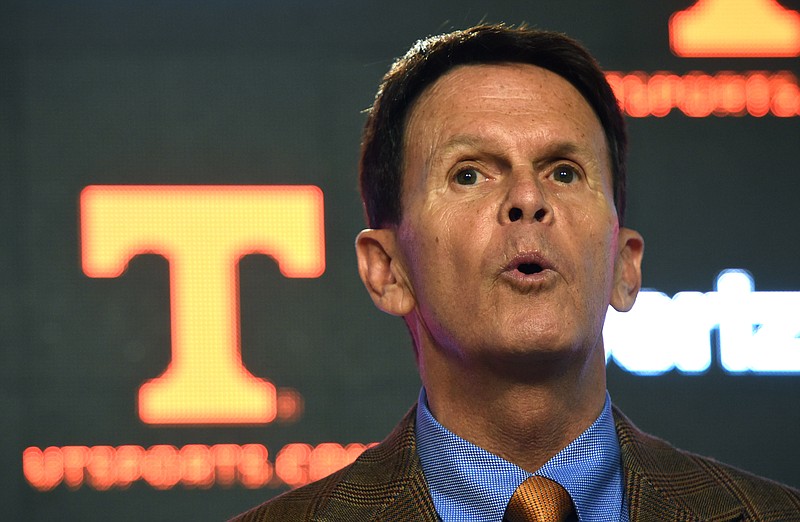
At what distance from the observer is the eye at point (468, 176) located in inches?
70.7

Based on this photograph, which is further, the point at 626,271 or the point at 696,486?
the point at 626,271

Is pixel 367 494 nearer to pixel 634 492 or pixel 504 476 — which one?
pixel 504 476

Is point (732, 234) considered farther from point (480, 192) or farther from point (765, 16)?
point (480, 192)

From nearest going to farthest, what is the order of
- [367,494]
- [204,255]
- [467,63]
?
[367,494] < [467,63] < [204,255]

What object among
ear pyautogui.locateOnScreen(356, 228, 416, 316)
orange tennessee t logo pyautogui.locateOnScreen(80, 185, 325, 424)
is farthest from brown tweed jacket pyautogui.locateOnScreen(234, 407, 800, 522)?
orange tennessee t logo pyautogui.locateOnScreen(80, 185, 325, 424)

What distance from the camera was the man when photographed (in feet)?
5.57

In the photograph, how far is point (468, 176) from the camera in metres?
1.80

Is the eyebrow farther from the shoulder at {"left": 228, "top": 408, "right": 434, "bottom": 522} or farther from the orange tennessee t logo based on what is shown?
the orange tennessee t logo

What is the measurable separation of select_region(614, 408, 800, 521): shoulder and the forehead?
0.46 m

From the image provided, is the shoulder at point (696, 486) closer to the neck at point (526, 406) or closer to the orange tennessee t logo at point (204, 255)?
the neck at point (526, 406)

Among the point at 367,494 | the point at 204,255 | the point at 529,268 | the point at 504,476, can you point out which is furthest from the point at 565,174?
the point at 204,255

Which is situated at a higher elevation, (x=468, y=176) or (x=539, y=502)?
(x=468, y=176)

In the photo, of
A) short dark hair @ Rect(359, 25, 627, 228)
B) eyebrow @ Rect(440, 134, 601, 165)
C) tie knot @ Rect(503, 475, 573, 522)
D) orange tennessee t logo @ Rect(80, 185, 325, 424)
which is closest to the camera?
tie knot @ Rect(503, 475, 573, 522)

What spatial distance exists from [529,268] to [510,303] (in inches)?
2.7
